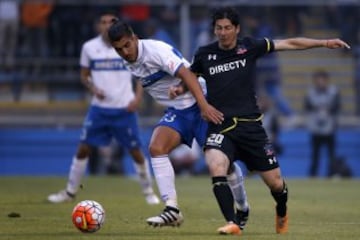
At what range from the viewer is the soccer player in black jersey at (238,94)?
35.7 feet

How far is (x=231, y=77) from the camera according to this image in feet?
36.2

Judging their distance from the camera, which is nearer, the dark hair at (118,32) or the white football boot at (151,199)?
the dark hair at (118,32)

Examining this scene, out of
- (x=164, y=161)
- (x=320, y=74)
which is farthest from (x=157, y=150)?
(x=320, y=74)

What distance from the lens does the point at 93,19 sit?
2677cm

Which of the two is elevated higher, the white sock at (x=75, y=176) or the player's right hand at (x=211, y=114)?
the player's right hand at (x=211, y=114)

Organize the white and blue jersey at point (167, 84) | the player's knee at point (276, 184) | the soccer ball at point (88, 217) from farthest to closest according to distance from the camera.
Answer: the white and blue jersey at point (167, 84)
the player's knee at point (276, 184)
the soccer ball at point (88, 217)

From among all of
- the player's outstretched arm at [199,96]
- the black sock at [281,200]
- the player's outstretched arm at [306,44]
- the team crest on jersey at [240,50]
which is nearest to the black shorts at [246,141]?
the player's outstretched arm at [199,96]

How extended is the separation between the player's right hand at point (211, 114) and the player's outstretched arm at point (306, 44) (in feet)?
3.15

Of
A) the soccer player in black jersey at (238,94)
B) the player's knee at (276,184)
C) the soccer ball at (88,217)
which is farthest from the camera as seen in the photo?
the player's knee at (276,184)

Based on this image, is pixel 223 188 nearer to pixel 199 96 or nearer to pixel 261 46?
pixel 199 96

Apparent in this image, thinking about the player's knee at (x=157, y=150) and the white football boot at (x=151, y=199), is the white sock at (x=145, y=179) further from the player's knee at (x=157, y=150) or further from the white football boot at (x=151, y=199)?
the player's knee at (x=157, y=150)

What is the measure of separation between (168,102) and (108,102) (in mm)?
4669

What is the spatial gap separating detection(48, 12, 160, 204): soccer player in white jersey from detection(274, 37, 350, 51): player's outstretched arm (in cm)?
527

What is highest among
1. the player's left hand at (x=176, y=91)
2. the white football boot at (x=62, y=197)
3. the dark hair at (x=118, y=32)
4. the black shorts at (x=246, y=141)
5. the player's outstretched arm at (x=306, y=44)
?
the dark hair at (x=118, y=32)
